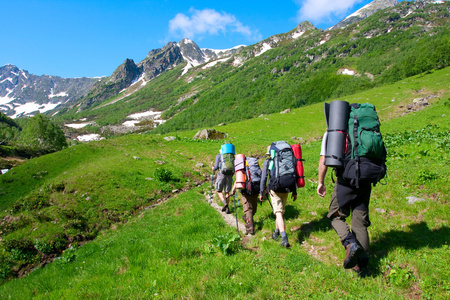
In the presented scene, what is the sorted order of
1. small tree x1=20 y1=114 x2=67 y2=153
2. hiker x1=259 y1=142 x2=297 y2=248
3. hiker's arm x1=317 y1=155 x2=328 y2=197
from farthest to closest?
1. small tree x1=20 y1=114 x2=67 y2=153
2. hiker x1=259 y1=142 x2=297 y2=248
3. hiker's arm x1=317 y1=155 x2=328 y2=197

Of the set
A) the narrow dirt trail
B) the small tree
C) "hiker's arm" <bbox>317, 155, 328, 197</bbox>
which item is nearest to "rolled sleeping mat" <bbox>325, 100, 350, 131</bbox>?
"hiker's arm" <bbox>317, 155, 328, 197</bbox>

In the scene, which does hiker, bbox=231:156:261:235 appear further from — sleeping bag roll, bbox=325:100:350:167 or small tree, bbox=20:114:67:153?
small tree, bbox=20:114:67:153

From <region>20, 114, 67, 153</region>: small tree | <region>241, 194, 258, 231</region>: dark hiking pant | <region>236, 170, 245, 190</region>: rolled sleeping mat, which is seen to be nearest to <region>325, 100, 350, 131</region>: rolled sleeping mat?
<region>236, 170, 245, 190</region>: rolled sleeping mat

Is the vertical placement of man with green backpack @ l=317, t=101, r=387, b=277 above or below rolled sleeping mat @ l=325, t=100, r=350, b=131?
below

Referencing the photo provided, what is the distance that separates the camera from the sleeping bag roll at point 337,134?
4.50 m

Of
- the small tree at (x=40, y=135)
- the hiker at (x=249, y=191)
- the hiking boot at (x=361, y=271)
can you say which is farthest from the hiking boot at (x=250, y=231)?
the small tree at (x=40, y=135)

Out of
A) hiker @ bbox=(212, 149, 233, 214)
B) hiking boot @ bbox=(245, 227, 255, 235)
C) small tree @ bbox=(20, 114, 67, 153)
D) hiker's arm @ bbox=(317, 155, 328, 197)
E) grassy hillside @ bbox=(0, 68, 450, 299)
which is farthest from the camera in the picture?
small tree @ bbox=(20, 114, 67, 153)

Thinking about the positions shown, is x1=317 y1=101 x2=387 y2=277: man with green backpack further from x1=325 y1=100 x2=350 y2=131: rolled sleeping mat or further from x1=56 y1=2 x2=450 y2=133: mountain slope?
x1=56 y1=2 x2=450 y2=133: mountain slope

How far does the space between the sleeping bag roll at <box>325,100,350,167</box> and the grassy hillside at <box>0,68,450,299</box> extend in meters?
2.45

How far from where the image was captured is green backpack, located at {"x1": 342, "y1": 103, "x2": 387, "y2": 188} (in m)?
4.16

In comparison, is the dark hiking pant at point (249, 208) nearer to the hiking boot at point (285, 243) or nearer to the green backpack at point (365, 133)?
the hiking boot at point (285, 243)

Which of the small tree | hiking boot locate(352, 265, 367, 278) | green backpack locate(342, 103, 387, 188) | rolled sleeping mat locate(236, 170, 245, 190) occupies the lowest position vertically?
hiking boot locate(352, 265, 367, 278)

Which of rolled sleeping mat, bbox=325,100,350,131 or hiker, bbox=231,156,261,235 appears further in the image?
hiker, bbox=231,156,261,235

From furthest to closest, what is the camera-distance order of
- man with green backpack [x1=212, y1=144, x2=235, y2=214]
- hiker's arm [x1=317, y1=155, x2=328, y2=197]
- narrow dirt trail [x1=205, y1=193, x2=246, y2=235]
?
man with green backpack [x1=212, y1=144, x2=235, y2=214]
narrow dirt trail [x1=205, y1=193, x2=246, y2=235]
hiker's arm [x1=317, y1=155, x2=328, y2=197]
